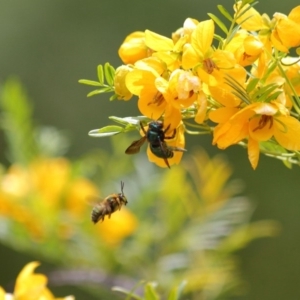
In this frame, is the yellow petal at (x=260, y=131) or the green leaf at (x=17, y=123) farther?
the green leaf at (x=17, y=123)

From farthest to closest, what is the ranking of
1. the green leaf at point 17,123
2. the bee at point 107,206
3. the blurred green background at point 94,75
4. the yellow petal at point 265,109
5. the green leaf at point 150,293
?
1. the blurred green background at point 94,75
2. the green leaf at point 17,123
3. the bee at point 107,206
4. the green leaf at point 150,293
5. the yellow petal at point 265,109

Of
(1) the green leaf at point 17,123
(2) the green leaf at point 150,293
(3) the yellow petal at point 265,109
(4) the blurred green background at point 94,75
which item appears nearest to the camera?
(3) the yellow petal at point 265,109

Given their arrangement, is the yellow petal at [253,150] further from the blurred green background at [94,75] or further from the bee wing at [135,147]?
the blurred green background at [94,75]

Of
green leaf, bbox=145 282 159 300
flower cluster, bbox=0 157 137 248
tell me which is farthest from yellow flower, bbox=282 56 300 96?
flower cluster, bbox=0 157 137 248

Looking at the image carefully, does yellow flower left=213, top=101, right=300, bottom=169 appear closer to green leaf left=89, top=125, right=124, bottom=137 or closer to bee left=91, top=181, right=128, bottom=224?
green leaf left=89, top=125, right=124, bottom=137

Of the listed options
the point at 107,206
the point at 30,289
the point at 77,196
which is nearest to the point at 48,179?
the point at 77,196

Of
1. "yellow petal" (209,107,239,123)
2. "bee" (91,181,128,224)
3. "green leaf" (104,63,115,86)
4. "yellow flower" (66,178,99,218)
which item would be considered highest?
"yellow flower" (66,178,99,218)

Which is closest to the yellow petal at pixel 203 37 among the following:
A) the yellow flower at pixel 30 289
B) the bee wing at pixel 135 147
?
the bee wing at pixel 135 147

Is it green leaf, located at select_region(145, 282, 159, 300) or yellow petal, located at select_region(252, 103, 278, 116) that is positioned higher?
yellow petal, located at select_region(252, 103, 278, 116)
